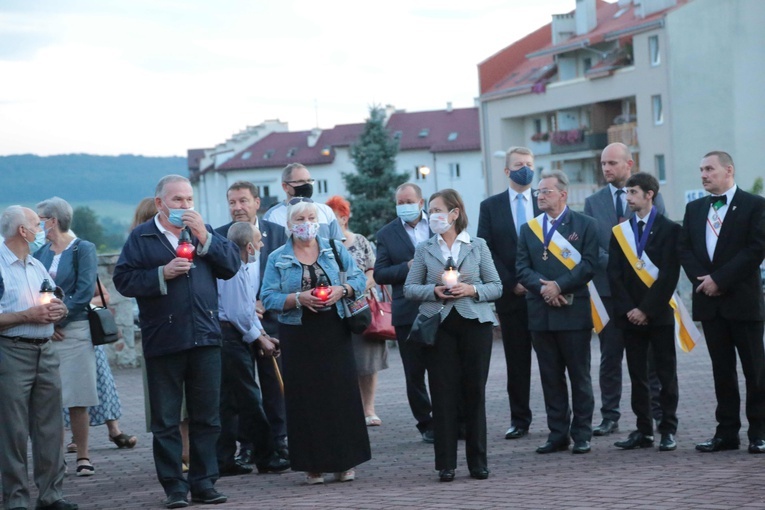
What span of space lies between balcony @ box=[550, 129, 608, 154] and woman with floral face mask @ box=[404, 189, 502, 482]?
2411 inches

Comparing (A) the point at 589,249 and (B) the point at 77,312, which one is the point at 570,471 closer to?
(A) the point at 589,249

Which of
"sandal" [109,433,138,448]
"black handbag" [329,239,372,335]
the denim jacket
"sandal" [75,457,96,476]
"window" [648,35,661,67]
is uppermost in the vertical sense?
"window" [648,35,661,67]

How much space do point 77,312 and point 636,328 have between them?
4.48 metres

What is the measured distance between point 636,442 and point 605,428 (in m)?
0.92

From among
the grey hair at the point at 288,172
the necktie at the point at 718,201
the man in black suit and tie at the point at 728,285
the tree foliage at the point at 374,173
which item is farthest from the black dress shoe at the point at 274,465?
the tree foliage at the point at 374,173

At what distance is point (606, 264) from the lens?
11.1 metres

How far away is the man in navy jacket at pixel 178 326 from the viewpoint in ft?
27.8

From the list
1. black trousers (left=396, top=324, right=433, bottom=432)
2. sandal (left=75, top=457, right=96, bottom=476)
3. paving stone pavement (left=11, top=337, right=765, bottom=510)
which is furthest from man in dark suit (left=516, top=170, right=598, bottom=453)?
sandal (left=75, top=457, right=96, bottom=476)

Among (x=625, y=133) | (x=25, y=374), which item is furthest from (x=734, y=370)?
(x=625, y=133)

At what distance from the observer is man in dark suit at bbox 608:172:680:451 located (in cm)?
1006

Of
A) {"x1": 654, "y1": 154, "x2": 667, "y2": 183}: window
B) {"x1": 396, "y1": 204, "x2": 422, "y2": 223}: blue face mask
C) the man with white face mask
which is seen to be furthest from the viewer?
{"x1": 654, "y1": 154, "x2": 667, "y2": 183}: window

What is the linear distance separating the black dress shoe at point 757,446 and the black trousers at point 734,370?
0.12 feet

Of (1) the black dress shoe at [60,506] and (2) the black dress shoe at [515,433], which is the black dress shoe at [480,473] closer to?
(2) the black dress shoe at [515,433]

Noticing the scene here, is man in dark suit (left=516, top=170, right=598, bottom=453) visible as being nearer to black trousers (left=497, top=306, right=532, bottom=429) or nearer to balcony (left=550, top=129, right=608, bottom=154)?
black trousers (left=497, top=306, right=532, bottom=429)
